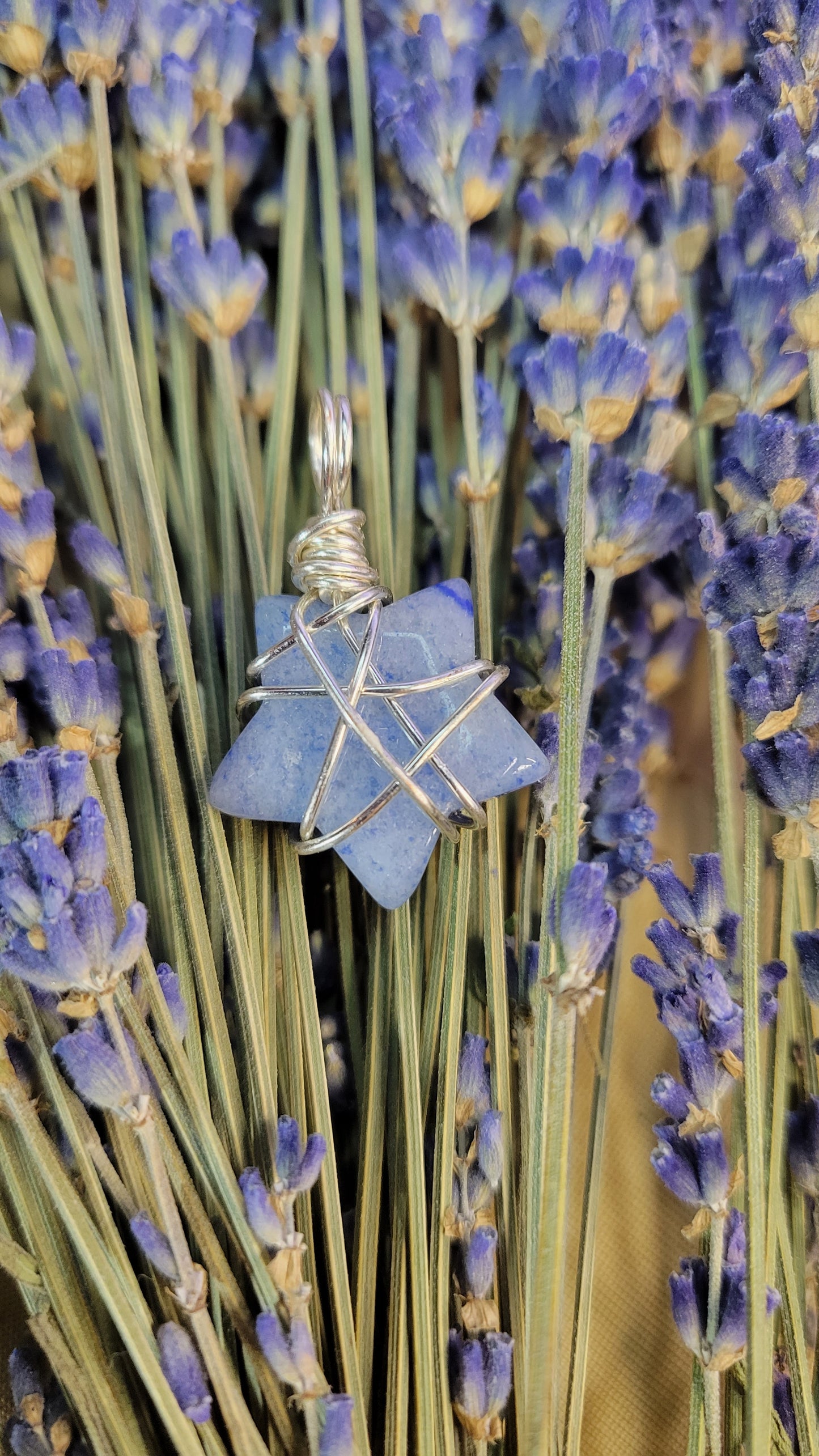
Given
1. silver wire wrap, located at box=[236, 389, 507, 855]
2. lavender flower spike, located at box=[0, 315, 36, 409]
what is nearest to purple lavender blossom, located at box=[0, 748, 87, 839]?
silver wire wrap, located at box=[236, 389, 507, 855]

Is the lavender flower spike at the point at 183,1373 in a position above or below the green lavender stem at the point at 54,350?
below

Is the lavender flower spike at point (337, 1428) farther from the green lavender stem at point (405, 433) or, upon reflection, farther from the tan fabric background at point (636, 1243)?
the green lavender stem at point (405, 433)

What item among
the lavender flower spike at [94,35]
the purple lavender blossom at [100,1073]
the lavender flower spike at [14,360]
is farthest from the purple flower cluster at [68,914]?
the lavender flower spike at [94,35]

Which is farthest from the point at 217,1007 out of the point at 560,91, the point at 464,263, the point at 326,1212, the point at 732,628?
the point at 560,91

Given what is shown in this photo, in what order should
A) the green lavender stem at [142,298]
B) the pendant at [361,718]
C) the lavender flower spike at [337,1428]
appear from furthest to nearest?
the green lavender stem at [142,298] → the pendant at [361,718] → the lavender flower spike at [337,1428]

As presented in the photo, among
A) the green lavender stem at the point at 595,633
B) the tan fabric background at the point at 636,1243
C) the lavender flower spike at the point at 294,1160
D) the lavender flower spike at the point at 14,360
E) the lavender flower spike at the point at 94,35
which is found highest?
the lavender flower spike at the point at 94,35

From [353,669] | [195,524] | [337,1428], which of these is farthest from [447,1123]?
[195,524]
